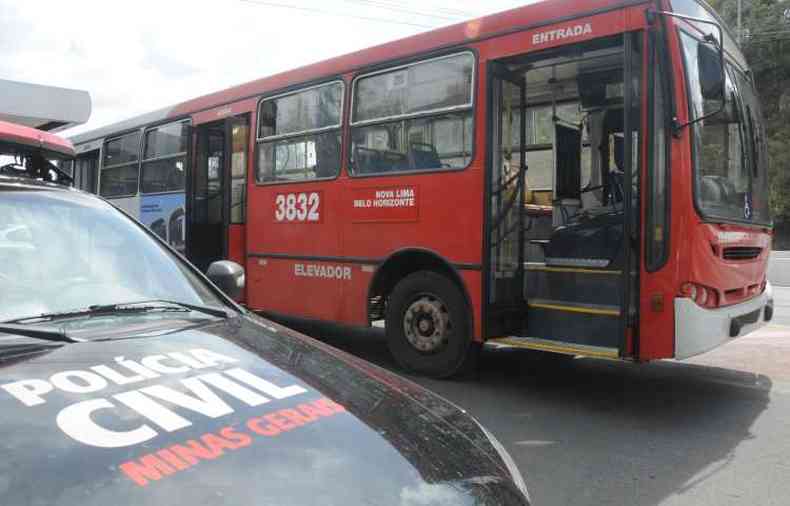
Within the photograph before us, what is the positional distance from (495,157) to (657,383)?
2.45m

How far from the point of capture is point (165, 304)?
2.45 metres

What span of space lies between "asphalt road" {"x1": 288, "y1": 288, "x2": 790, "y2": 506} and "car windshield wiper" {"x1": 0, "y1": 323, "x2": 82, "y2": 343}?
2.42 metres

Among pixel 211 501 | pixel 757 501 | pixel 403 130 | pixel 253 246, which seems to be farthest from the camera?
pixel 253 246

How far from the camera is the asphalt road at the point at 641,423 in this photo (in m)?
3.52

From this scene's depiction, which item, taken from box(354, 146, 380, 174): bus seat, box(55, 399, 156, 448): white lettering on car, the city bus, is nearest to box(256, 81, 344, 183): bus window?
the city bus

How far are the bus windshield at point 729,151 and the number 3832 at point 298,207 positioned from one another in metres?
3.66

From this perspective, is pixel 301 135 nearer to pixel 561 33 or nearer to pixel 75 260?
pixel 561 33

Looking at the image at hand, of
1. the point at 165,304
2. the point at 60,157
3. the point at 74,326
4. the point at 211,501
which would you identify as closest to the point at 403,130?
the point at 60,157

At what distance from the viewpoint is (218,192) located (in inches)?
341

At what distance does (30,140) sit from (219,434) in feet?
8.99

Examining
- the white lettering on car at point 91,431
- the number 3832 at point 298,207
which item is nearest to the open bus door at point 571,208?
the number 3832 at point 298,207

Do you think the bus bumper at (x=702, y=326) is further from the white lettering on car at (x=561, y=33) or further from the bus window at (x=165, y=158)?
the bus window at (x=165, y=158)

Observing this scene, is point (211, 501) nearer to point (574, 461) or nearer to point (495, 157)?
point (574, 461)

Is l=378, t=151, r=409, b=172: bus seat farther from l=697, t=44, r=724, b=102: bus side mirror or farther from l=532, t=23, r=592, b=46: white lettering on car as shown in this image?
l=697, t=44, r=724, b=102: bus side mirror
